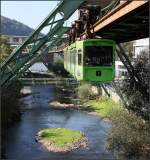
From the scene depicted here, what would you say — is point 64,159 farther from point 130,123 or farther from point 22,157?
point 130,123

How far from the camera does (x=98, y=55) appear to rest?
24.2 m

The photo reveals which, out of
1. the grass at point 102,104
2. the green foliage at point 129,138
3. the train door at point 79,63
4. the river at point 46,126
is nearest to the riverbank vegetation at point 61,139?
the river at point 46,126

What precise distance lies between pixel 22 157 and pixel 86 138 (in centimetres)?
767

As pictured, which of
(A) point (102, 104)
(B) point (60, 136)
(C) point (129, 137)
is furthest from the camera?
(A) point (102, 104)

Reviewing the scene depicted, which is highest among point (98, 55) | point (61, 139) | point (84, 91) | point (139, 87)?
point (98, 55)

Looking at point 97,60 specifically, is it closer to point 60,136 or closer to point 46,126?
point 60,136

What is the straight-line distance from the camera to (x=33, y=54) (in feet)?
91.0

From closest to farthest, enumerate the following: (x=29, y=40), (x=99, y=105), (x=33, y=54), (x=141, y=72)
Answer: (x=29, y=40)
(x=33, y=54)
(x=141, y=72)
(x=99, y=105)

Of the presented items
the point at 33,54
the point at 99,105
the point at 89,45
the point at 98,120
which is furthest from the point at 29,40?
the point at 99,105

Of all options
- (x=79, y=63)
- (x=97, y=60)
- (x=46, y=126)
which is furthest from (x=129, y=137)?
(x=46, y=126)

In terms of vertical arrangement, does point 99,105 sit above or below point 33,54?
below

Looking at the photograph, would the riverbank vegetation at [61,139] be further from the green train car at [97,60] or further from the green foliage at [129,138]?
the green train car at [97,60]

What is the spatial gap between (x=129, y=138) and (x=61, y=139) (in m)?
8.92

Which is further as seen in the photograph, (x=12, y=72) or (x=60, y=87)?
(x=60, y=87)
